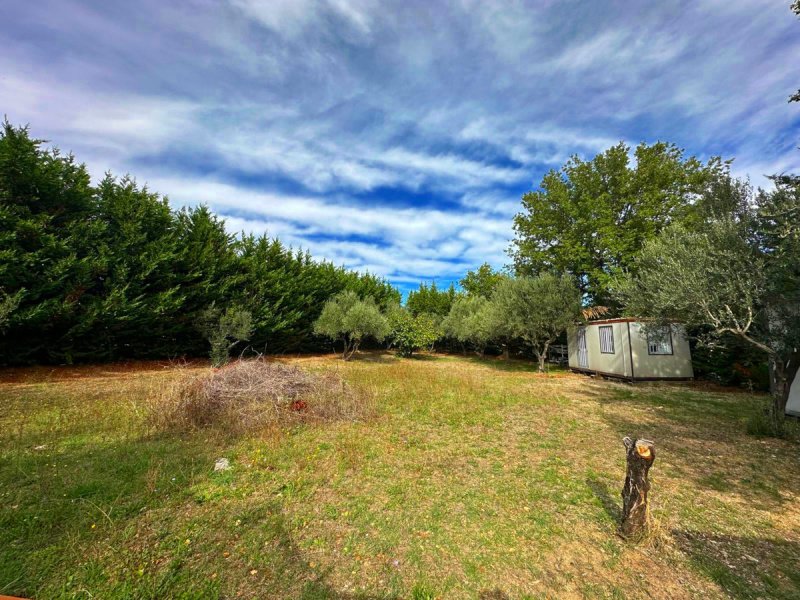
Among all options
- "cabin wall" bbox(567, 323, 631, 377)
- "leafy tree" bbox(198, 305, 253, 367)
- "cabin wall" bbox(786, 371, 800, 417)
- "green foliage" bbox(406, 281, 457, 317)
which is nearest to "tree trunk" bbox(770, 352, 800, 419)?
"cabin wall" bbox(786, 371, 800, 417)

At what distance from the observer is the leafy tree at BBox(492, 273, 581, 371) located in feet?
54.5

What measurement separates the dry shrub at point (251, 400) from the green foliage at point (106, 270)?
8319 mm

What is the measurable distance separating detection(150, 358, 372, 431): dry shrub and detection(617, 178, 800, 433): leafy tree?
7.00 metres

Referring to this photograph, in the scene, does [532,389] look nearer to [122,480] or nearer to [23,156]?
[122,480]

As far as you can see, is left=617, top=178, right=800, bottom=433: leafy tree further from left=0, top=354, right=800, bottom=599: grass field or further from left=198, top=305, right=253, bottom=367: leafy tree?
left=198, top=305, right=253, bottom=367: leafy tree

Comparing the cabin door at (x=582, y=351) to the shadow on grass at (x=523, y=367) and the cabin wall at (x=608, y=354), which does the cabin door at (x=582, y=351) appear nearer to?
the cabin wall at (x=608, y=354)

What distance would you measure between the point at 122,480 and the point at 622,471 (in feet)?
22.2

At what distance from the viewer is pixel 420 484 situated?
4430mm

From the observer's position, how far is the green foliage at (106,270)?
37.3ft

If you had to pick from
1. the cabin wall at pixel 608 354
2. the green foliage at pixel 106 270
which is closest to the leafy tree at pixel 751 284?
the cabin wall at pixel 608 354

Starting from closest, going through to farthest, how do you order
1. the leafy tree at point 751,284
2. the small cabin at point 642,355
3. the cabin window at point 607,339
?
the leafy tree at point 751,284 < the small cabin at point 642,355 < the cabin window at point 607,339

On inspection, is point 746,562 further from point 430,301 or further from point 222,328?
point 430,301

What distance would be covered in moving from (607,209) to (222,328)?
22.6 metres

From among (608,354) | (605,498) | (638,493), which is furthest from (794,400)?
(638,493)
